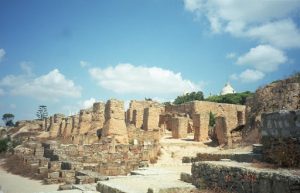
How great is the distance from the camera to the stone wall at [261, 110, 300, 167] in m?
6.32

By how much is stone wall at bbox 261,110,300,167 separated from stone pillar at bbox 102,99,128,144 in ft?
57.7

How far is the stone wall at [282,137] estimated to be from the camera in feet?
20.7

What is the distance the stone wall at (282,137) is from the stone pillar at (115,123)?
17573 mm

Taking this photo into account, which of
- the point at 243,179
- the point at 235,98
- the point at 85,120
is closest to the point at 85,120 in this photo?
the point at 85,120

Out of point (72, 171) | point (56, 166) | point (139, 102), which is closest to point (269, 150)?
point (72, 171)

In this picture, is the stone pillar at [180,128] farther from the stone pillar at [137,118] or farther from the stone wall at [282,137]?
the stone wall at [282,137]

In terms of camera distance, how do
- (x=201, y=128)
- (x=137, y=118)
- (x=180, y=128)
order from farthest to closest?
(x=137, y=118) → (x=180, y=128) → (x=201, y=128)

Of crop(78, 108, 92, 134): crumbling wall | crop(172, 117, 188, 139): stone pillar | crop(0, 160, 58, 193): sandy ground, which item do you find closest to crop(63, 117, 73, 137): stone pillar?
crop(78, 108, 92, 134): crumbling wall

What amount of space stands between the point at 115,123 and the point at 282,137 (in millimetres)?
18533

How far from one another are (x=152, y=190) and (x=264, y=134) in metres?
2.81

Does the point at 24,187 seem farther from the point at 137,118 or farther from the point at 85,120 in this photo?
the point at 137,118

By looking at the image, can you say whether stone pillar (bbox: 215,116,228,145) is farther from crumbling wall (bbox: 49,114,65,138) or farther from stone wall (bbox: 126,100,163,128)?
crumbling wall (bbox: 49,114,65,138)

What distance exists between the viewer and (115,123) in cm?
2459

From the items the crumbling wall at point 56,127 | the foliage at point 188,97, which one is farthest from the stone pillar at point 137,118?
the foliage at point 188,97
